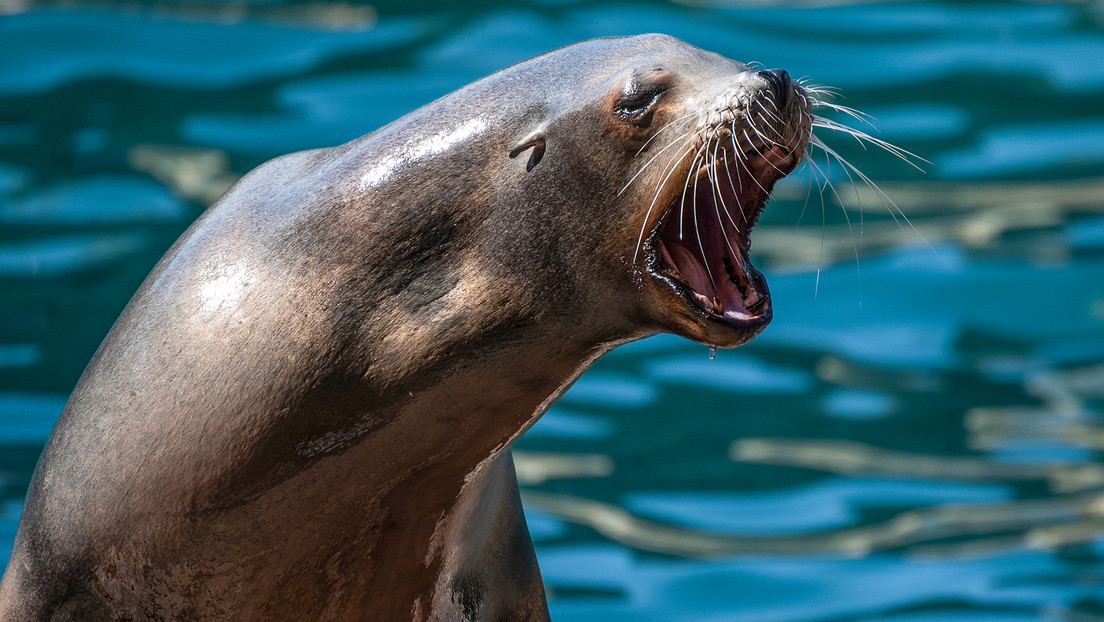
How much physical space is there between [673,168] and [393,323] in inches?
27.0

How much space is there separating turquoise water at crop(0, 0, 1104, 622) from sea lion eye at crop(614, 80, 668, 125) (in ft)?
10.5

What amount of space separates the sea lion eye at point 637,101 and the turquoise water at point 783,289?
3.21m

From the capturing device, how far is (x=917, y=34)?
33.6ft

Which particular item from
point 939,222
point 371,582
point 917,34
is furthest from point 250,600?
point 917,34

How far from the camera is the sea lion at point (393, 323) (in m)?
3.36

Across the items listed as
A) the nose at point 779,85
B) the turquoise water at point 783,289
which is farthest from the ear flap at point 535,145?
the turquoise water at point 783,289

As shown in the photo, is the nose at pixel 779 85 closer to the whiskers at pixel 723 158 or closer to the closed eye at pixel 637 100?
the whiskers at pixel 723 158

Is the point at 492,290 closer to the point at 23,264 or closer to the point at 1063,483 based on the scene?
the point at 1063,483

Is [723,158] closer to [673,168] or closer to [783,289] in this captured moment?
[673,168]

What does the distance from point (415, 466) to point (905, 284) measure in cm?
550

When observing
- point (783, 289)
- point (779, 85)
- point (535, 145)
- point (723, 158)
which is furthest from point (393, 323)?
point (783, 289)

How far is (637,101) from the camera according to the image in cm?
337

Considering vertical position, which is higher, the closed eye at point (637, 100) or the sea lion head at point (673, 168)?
the closed eye at point (637, 100)

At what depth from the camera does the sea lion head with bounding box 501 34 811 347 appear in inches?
130
